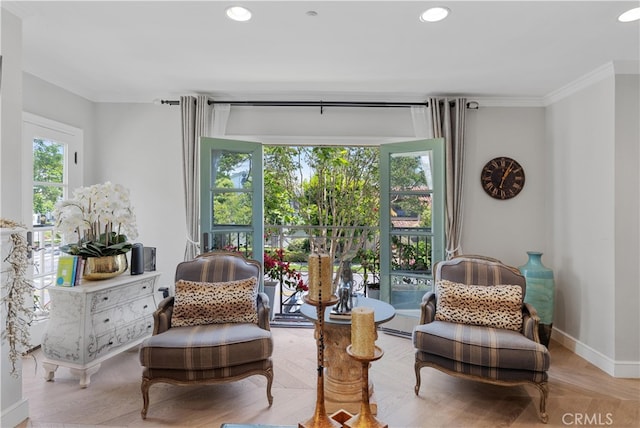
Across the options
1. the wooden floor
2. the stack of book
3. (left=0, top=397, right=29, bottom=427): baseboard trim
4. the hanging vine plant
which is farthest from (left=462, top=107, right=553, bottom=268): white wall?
(left=0, top=397, right=29, bottom=427): baseboard trim

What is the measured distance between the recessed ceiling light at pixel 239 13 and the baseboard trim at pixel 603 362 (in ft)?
12.2

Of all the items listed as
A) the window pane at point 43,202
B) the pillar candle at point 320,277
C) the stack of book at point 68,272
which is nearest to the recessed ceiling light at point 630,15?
the pillar candle at point 320,277

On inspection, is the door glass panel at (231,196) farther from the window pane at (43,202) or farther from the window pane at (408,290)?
the window pane at (408,290)

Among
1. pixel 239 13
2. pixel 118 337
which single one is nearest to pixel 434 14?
pixel 239 13

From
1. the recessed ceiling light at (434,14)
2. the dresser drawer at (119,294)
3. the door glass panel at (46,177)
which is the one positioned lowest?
the dresser drawer at (119,294)

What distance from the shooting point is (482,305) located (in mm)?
2408

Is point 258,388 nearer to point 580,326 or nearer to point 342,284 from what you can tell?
point 342,284

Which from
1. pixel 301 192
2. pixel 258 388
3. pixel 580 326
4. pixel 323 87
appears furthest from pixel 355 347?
pixel 301 192

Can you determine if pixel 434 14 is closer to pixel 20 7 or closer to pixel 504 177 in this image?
pixel 504 177

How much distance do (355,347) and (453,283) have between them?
180cm

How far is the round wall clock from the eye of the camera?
3.47 metres

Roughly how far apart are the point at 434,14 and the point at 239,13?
3.89 feet

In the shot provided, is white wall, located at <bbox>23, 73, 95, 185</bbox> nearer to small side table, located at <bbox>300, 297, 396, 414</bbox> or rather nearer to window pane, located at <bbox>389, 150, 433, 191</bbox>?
small side table, located at <bbox>300, 297, 396, 414</bbox>

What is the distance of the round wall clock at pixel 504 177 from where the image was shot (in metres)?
3.47
